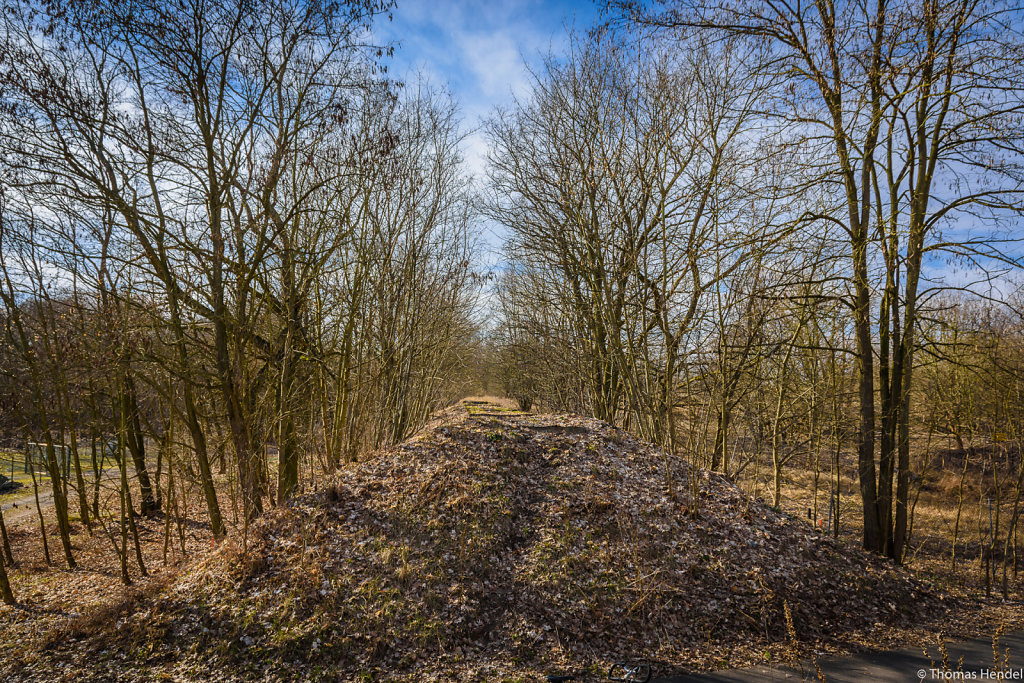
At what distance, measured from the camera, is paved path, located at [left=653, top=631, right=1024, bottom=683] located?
5109mm

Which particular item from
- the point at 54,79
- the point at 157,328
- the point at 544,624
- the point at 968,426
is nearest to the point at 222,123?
the point at 54,79

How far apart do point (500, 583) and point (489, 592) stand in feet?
0.67

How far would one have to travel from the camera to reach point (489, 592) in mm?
6484

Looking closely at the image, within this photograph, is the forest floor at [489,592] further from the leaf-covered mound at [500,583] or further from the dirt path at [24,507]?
the dirt path at [24,507]

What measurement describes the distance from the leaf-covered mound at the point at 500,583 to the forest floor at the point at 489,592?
0.08 ft

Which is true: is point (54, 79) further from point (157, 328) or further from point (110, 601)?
point (110, 601)

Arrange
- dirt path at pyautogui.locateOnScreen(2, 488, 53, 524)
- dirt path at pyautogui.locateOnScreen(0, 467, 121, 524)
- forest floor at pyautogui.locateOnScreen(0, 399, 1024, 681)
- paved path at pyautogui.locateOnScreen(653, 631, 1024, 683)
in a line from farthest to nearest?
dirt path at pyautogui.locateOnScreen(2, 488, 53, 524)
dirt path at pyautogui.locateOnScreen(0, 467, 121, 524)
forest floor at pyautogui.locateOnScreen(0, 399, 1024, 681)
paved path at pyautogui.locateOnScreen(653, 631, 1024, 683)

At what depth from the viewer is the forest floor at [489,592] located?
559 cm

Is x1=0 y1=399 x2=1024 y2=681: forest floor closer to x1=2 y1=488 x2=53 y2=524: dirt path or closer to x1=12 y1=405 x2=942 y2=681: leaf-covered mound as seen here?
x1=12 y1=405 x2=942 y2=681: leaf-covered mound

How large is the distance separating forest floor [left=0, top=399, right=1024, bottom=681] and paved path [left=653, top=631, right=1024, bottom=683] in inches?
7.6

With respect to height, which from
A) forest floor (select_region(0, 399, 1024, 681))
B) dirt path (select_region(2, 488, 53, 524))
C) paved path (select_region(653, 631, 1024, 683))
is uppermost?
forest floor (select_region(0, 399, 1024, 681))

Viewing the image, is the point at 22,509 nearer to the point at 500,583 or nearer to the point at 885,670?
the point at 500,583

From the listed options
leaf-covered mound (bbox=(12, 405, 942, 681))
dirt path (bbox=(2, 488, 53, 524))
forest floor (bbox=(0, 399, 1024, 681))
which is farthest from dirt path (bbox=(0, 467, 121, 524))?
leaf-covered mound (bbox=(12, 405, 942, 681))

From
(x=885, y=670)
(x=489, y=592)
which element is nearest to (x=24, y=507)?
(x=489, y=592)
